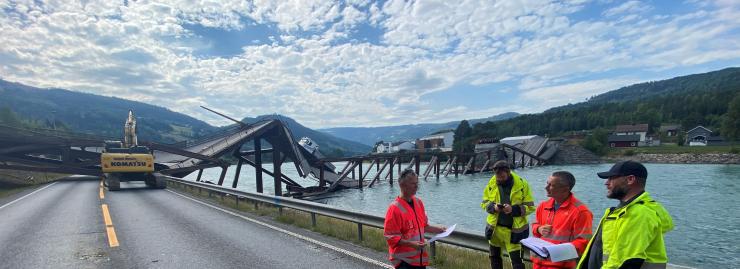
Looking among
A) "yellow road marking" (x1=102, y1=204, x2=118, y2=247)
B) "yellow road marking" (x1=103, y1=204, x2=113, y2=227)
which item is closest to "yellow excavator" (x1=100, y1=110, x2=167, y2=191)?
"yellow road marking" (x1=103, y1=204, x2=113, y2=227)

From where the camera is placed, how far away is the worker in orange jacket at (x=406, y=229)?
3920 mm

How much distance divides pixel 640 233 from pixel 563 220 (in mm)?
1195

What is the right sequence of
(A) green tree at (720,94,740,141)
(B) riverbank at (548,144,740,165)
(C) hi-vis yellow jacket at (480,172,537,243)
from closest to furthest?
(C) hi-vis yellow jacket at (480,172,537,243) → (B) riverbank at (548,144,740,165) → (A) green tree at (720,94,740,141)

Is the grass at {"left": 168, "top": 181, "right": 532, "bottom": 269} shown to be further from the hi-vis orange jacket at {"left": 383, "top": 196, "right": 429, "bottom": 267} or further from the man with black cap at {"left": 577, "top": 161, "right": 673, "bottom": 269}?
the man with black cap at {"left": 577, "top": 161, "right": 673, "bottom": 269}

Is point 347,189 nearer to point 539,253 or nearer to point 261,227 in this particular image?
point 261,227

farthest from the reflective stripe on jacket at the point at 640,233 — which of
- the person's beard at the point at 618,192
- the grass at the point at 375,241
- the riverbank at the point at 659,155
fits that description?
the riverbank at the point at 659,155

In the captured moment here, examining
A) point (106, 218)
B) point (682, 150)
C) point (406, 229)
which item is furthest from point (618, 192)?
point (682, 150)

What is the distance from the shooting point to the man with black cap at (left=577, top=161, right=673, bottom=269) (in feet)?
8.38

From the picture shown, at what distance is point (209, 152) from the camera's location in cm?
3341

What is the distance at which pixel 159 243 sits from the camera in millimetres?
8445

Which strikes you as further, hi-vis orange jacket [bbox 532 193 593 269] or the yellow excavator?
the yellow excavator

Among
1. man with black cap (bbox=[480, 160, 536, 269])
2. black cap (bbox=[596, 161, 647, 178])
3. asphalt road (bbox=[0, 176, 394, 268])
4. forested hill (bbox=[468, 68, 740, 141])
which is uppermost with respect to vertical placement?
forested hill (bbox=[468, 68, 740, 141])

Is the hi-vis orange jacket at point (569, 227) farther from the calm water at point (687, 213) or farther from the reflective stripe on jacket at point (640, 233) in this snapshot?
the calm water at point (687, 213)

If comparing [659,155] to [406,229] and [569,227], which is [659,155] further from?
[406,229]
